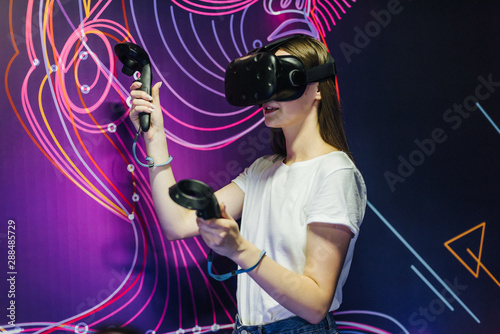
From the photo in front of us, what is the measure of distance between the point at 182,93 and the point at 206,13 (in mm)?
302

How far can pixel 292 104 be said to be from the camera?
141cm

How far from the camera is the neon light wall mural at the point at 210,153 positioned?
1.58 meters

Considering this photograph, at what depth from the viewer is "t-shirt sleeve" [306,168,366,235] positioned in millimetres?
1262

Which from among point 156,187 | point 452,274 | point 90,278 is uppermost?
point 156,187

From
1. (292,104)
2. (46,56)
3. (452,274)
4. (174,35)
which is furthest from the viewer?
(452,274)

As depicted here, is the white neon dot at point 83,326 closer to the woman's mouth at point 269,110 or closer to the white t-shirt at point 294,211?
the white t-shirt at point 294,211

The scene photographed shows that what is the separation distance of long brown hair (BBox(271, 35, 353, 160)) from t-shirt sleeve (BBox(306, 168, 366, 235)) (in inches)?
5.8

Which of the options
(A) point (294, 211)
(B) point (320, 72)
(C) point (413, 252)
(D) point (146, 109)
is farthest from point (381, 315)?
A: (D) point (146, 109)

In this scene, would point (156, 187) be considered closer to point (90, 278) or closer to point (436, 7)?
point (90, 278)

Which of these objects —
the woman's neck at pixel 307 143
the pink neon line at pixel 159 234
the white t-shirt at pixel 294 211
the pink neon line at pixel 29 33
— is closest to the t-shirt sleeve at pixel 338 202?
the white t-shirt at pixel 294 211

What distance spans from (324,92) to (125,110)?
2.24 feet

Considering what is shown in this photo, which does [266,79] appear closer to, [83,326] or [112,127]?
[112,127]

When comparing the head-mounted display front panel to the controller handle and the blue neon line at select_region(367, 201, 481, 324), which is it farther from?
the blue neon line at select_region(367, 201, 481, 324)

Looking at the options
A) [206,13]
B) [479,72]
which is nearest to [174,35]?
[206,13]
